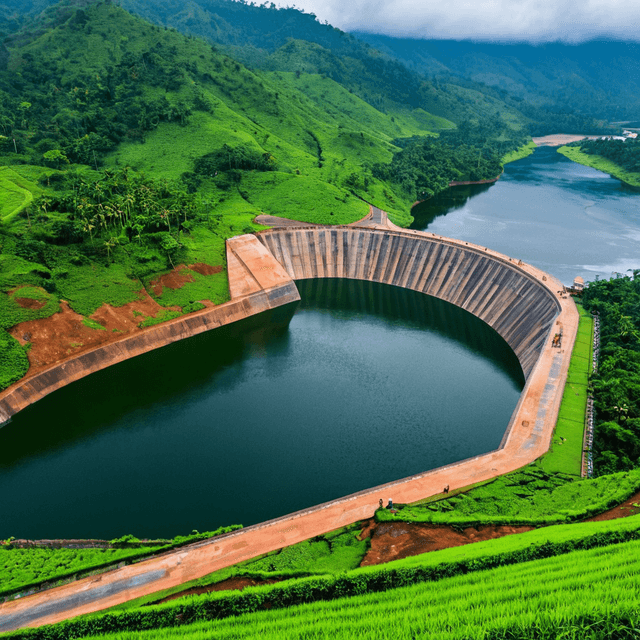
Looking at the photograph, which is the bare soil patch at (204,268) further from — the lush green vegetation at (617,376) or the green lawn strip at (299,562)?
the lush green vegetation at (617,376)

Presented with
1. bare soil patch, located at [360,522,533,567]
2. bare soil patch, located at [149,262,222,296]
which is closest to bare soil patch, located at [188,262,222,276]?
bare soil patch, located at [149,262,222,296]

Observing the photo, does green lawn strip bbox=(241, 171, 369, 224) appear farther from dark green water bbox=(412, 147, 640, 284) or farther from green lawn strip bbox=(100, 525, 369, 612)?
green lawn strip bbox=(100, 525, 369, 612)

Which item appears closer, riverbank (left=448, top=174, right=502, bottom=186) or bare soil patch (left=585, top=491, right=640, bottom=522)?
bare soil patch (left=585, top=491, right=640, bottom=522)

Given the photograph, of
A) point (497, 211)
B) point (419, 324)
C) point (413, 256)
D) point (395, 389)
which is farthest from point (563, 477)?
point (497, 211)

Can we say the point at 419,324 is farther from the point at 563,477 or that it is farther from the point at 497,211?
the point at 497,211

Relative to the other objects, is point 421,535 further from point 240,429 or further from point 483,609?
point 240,429

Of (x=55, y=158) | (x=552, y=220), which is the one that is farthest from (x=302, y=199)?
(x=552, y=220)
